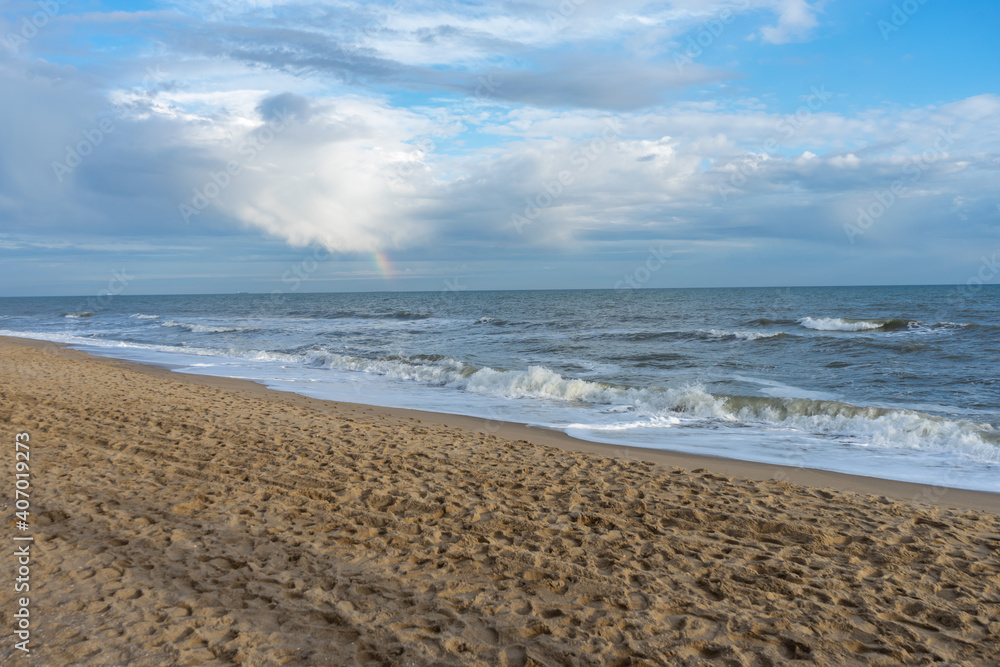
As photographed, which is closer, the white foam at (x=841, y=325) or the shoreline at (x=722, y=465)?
the shoreline at (x=722, y=465)

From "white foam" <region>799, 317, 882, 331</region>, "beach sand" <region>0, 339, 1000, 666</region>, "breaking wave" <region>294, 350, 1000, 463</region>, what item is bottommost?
"breaking wave" <region>294, 350, 1000, 463</region>

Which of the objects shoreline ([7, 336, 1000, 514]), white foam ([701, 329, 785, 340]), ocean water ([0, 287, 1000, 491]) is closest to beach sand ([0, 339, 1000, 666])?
shoreline ([7, 336, 1000, 514])

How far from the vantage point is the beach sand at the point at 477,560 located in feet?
11.5

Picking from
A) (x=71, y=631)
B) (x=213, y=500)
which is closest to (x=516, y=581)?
(x=71, y=631)

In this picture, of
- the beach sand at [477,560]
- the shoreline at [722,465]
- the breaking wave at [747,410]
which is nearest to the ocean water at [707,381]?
the breaking wave at [747,410]

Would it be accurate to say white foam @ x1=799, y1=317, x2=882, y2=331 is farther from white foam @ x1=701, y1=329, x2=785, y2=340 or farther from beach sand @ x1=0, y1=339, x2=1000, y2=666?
beach sand @ x1=0, y1=339, x2=1000, y2=666

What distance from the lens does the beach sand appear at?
11.5 feet

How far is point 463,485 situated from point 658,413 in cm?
706

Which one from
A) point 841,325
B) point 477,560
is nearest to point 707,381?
point 477,560

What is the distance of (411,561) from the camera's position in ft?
15.1

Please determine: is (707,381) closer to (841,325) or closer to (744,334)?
(744,334)

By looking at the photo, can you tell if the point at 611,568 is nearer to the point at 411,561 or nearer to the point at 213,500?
the point at 411,561

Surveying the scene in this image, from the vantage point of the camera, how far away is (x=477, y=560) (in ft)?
15.2

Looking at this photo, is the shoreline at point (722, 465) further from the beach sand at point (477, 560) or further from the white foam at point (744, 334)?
the white foam at point (744, 334)
